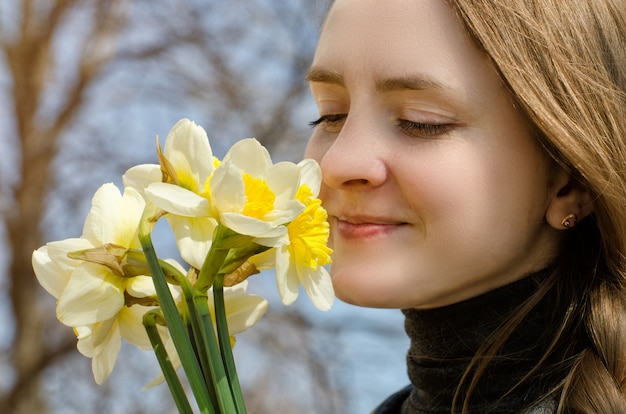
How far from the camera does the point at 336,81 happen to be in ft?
3.90

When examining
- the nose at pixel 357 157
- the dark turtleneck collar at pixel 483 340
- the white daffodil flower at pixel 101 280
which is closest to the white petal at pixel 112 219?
the white daffodil flower at pixel 101 280

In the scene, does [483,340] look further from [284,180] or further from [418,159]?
[284,180]

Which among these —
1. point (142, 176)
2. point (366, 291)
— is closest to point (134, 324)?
point (142, 176)

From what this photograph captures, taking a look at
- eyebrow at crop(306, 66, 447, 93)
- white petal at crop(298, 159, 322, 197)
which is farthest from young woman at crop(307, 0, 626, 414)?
white petal at crop(298, 159, 322, 197)

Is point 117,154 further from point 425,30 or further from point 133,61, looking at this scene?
point 425,30

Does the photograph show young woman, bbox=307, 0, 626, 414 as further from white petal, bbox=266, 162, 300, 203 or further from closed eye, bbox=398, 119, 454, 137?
white petal, bbox=266, 162, 300, 203

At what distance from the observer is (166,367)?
85cm

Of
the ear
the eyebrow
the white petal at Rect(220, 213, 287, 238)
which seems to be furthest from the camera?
the ear

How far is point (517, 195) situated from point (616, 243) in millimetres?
176

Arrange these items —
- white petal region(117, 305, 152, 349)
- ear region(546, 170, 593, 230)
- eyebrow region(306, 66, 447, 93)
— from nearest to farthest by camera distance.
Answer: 1. white petal region(117, 305, 152, 349)
2. eyebrow region(306, 66, 447, 93)
3. ear region(546, 170, 593, 230)

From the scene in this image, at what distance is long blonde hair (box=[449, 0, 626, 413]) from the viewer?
3.80 feet

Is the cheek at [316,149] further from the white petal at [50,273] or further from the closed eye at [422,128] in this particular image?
the white petal at [50,273]

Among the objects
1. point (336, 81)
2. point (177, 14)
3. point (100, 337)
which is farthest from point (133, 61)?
point (100, 337)

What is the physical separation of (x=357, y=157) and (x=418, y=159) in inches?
3.0
